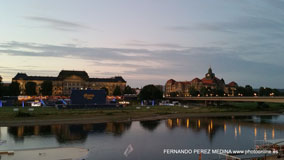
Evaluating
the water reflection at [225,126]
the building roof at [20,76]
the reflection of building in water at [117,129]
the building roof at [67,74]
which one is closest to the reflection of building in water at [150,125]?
A: the water reflection at [225,126]

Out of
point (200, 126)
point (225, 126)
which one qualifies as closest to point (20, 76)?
point (200, 126)

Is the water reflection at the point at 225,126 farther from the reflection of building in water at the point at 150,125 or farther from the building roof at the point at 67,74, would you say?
the building roof at the point at 67,74

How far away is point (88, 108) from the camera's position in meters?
94.1

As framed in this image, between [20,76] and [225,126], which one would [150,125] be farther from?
[20,76]

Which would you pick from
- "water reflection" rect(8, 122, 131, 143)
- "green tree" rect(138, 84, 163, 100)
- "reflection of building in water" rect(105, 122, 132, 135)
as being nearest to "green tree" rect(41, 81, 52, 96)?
"green tree" rect(138, 84, 163, 100)

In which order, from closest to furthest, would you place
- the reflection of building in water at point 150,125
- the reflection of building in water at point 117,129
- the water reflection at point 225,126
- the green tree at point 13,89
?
1. the water reflection at point 225,126
2. the reflection of building in water at point 117,129
3. the reflection of building in water at point 150,125
4. the green tree at point 13,89

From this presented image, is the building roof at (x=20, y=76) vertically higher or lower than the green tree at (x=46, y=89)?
higher

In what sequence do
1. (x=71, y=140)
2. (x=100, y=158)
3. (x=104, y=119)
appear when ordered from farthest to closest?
(x=104, y=119)
(x=71, y=140)
(x=100, y=158)

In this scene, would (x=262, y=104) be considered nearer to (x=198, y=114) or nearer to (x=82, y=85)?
(x=198, y=114)

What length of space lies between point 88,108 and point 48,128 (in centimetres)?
3674

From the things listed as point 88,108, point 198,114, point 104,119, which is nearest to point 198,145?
point 104,119

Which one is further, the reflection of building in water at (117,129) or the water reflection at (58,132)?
the reflection of building in water at (117,129)

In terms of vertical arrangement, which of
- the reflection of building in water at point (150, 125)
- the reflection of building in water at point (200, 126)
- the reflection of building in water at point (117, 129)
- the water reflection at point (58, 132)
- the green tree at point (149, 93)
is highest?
the green tree at point (149, 93)

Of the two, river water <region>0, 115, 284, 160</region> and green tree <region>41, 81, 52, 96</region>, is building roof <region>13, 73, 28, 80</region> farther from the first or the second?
river water <region>0, 115, 284, 160</region>
